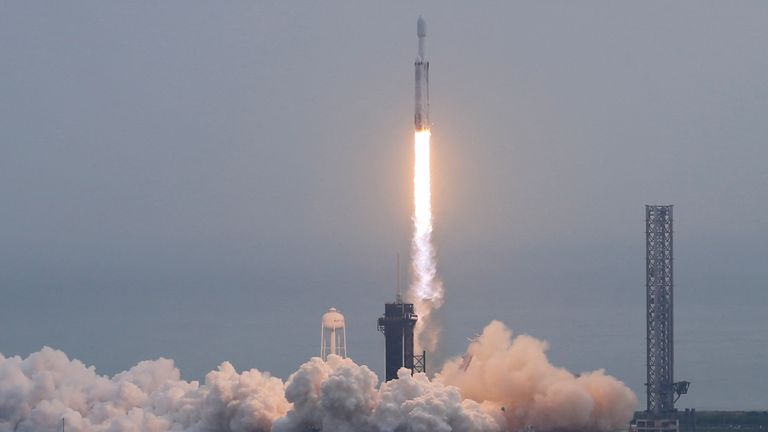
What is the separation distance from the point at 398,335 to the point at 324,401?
1180 cm

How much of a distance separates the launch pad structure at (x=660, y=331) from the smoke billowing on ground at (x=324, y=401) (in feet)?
48.8

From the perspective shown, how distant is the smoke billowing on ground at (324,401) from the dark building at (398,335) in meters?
2.72

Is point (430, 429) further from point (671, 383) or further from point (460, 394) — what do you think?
point (671, 383)

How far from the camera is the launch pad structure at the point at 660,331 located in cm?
12169

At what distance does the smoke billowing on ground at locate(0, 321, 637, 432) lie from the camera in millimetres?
101625

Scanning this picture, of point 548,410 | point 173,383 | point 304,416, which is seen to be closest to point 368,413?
point 304,416

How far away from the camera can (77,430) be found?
114750 millimetres

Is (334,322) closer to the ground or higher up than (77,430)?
higher up

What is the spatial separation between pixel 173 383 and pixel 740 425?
204 ft

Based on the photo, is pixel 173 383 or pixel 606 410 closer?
pixel 606 410

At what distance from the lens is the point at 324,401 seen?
102 metres

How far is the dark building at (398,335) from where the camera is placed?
112438 mm

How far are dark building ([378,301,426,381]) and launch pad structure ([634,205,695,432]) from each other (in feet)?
58.9

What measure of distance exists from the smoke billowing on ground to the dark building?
2720mm
